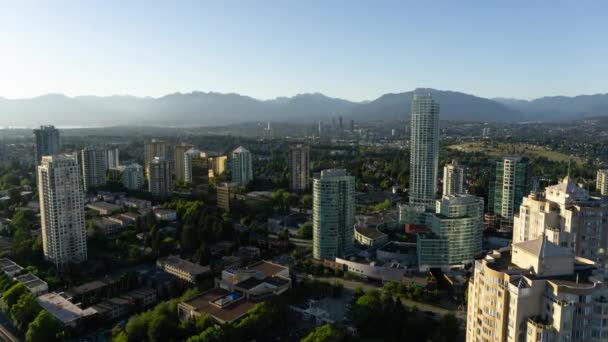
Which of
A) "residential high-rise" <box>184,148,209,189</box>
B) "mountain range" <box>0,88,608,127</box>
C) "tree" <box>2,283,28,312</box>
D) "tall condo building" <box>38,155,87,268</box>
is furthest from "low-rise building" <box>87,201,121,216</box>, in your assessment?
"mountain range" <box>0,88,608,127</box>

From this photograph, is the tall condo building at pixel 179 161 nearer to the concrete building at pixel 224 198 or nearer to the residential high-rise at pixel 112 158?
the residential high-rise at pixel 112 158

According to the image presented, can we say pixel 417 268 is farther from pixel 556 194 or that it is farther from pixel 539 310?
pixel 539 310

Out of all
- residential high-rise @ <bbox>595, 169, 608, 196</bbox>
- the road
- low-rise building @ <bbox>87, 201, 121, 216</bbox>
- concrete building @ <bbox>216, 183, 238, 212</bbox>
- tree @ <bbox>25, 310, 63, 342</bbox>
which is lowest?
the road

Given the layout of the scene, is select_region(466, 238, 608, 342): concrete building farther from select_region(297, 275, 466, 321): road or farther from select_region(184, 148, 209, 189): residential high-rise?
select_region(184, 148, 209, 189): residential high-rise

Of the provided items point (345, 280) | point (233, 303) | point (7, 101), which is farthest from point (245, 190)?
point (7, 101)

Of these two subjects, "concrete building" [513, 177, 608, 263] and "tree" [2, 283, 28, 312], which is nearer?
"concrete building" [513, 177, 608, 263]

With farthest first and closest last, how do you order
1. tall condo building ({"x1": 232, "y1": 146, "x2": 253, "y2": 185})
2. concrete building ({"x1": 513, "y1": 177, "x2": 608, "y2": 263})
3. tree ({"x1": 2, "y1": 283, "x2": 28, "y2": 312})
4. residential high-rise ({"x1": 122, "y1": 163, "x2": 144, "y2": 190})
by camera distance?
tall condo building ({"x1": 232, "y1": 146, "x2": 253, "y2": 185}) < residential high-rise ({"x1": 122, "y1": 163, "x2": 144, "y2": 190}) < tree ({"x1": 2, "y1": 283, "x2": 28, "y2": 312}) < concrete building ({"x1": 513, "y1": 177, "x2": 608, "y2": 263})
